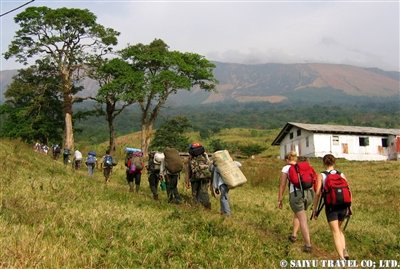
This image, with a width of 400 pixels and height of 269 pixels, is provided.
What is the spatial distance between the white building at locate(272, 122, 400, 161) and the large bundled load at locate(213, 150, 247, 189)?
38.7 metres

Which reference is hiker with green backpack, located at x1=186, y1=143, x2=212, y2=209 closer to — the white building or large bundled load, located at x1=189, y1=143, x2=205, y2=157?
large bundled load, located at x1=189, y1=143, x2=205, y2=157

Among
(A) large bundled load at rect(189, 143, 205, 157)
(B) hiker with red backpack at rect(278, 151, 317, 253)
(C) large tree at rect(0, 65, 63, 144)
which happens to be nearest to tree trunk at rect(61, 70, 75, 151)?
(C) large tree at rect(0, 65, 63, 144)

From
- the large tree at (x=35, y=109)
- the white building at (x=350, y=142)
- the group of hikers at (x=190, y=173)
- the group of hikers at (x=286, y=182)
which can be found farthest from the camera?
the white building at (x=350, y=142)

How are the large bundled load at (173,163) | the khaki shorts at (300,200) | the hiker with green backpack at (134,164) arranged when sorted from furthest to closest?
the hiker with green backpack at (134,164)
the large bundled load at (173,163)
the khaki shorts at (300,200)

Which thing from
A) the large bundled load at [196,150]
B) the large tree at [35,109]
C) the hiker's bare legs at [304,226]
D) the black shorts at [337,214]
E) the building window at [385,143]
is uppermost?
the large tree at [35,109]

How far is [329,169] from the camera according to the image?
7988mm

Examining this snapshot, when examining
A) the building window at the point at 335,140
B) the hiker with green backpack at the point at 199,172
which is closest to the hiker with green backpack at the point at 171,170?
the hiker with green backpack at the point at 199,172

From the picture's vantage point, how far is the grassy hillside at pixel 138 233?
620 centimetres

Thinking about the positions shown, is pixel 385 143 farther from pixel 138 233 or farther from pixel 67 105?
pixel 138 233

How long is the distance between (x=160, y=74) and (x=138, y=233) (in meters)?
33.5

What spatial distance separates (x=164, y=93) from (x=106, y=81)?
18.2ft

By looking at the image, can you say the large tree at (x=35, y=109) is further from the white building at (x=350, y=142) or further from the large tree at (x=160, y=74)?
the white building at (x=350, y=142)

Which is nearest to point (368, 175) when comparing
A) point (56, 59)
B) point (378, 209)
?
point (378, 209)

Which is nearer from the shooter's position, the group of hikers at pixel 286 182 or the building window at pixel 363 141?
the group of hikers at pixel 286 182
